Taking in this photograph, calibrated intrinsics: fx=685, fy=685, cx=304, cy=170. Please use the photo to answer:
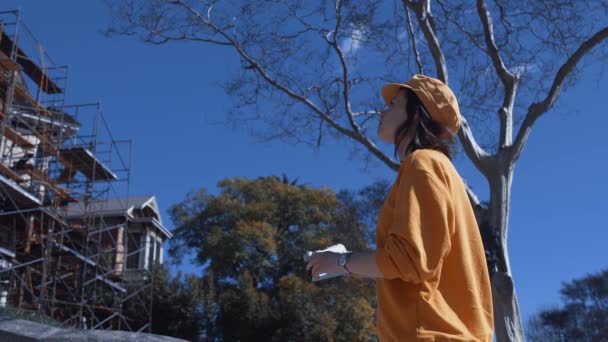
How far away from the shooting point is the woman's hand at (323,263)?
6.27 feet

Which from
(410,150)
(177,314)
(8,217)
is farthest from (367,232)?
(410,150)

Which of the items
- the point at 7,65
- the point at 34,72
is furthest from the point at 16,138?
the point at 34,72

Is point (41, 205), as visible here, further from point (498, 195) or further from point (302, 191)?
point (498, 195)

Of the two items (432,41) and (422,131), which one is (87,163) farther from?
(422,131)

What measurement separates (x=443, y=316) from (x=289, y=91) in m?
10.2

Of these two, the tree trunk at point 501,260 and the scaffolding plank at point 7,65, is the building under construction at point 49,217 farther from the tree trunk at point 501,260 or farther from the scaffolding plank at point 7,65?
the tree trunk at point 501,260

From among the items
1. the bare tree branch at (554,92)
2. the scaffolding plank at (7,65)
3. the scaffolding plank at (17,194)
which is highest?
the scaffolding plank at (7,65)

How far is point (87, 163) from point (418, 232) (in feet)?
80.1

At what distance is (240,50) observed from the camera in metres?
11.7

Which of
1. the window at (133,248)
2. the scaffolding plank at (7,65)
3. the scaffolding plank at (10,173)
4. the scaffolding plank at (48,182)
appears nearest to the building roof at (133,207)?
the window at (133,248)

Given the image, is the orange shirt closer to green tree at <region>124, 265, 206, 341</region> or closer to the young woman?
the young woman

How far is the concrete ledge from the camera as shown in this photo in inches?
241

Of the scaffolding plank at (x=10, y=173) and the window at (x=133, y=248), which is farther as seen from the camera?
the window at (x=133, y=248)

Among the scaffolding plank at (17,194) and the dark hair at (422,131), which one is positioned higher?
the scaffolding plank at (17,194)
